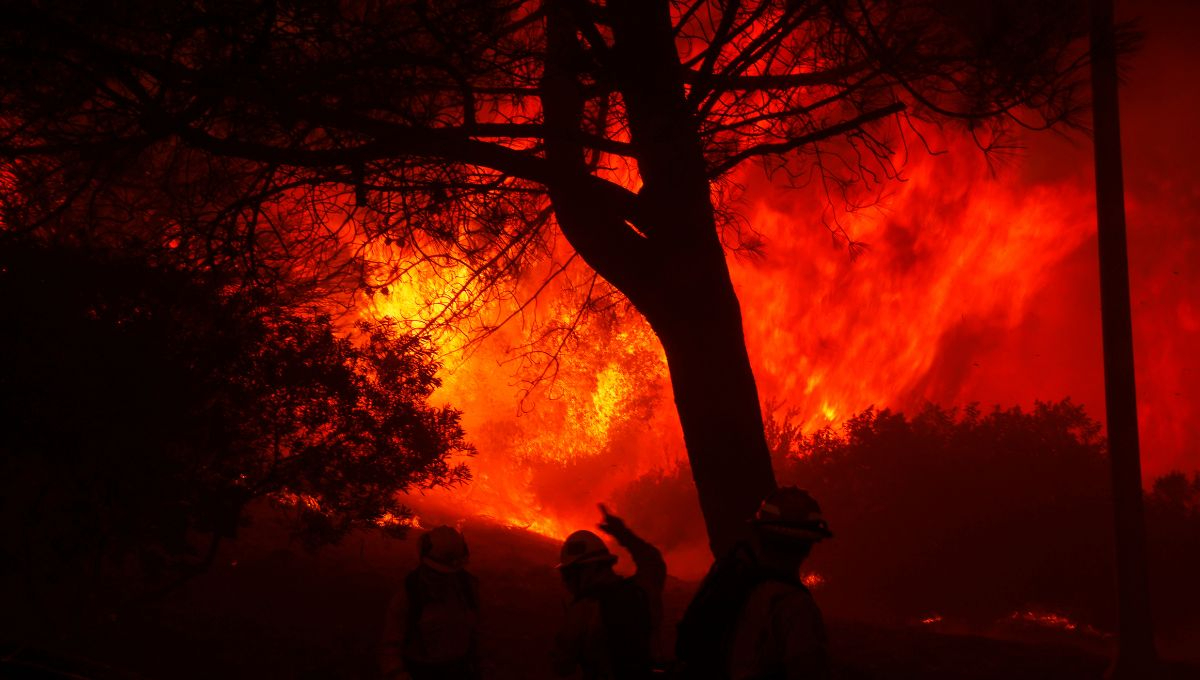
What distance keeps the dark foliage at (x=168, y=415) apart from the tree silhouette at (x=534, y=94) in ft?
1.88

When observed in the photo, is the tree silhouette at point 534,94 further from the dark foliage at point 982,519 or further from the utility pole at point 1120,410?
the dark foliage at point 982,519

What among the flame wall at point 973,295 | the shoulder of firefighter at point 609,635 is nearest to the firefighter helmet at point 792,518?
the shoulder of firefighter at point 609,635

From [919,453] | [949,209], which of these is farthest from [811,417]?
[949,209]

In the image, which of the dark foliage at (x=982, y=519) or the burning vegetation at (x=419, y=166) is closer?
the burning vegetation at (x=419, y=166)

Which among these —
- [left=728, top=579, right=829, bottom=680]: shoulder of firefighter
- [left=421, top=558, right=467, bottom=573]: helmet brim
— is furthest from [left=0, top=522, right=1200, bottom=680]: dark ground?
[left=728, top=579, right=829, bottom=680]: shoulder of firefighter

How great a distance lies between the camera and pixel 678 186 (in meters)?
5.70

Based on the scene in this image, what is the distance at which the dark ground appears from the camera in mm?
7293

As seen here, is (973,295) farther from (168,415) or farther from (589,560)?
(589,560)

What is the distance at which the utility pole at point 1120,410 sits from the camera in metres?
8.57

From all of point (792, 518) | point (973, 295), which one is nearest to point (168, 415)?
point (792, 518)

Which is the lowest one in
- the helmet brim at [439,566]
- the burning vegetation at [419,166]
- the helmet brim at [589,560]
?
the helmet brim at [439,566]

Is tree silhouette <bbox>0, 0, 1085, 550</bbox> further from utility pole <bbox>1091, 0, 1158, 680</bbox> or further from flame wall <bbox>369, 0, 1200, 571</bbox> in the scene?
flame wall <bbox>369, 0, 1200, 571</bbox>

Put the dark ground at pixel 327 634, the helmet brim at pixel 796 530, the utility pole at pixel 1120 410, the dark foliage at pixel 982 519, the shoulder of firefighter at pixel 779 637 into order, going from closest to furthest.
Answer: the shoulder of firefighter at pixel 779 637 → the helmet brim at pixel 796 530 → the dark ground at pixel 327 634 → the utility pole at pixel 1120 410 → the dark foliage at pixel 982 519

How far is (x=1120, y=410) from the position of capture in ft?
28.8
